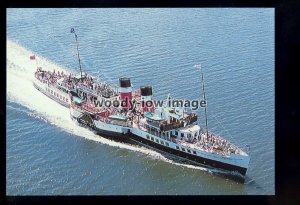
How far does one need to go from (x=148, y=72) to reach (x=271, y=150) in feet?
3.76

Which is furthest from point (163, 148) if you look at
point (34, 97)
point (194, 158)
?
point (34, 97)

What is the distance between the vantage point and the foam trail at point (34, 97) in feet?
18.7

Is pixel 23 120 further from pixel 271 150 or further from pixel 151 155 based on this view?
pixel 271 150

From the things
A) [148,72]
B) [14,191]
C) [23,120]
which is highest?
[148,72]

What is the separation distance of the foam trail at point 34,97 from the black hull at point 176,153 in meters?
0.04

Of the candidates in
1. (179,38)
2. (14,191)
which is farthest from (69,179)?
(179,38)

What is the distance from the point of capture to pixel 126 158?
5.82 meters

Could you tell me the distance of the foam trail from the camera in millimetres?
5715

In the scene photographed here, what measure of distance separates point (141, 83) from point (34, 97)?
2.97 feet

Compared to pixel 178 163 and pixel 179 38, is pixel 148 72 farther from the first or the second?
pixel 178 163

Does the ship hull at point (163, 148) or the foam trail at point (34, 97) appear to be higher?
the foam trail at point (34, 97)

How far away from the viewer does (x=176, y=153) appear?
5816 mm

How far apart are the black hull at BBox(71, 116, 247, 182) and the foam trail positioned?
40 mm
